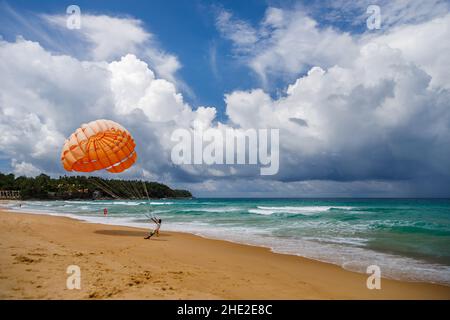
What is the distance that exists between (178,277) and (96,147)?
8433mm

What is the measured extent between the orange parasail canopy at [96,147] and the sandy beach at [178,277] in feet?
13.6

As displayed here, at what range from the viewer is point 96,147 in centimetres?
1332

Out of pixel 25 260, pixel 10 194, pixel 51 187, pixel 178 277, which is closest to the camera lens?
pixel 178 277

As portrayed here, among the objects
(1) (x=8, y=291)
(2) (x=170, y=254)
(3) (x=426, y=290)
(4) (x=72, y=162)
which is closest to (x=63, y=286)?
(1) (x=8, y=291)

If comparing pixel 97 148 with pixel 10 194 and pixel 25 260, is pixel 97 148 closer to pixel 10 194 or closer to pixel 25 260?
pixel 25 260

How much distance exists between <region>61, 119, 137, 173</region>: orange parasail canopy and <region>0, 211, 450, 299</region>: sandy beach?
4153mm

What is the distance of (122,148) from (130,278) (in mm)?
8479

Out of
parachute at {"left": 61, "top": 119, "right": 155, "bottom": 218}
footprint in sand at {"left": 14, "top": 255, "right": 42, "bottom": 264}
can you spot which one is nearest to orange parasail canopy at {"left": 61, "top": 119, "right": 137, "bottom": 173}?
parachute at {"left": 61, "top": 119, "right": 155, "bottom": 218}

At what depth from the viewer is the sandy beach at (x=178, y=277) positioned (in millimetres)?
5504

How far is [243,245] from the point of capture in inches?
492

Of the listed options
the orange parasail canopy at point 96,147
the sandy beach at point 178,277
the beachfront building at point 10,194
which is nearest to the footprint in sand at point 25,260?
the sandy beach at point 178,277

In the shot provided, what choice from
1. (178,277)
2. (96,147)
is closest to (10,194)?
(96,147)

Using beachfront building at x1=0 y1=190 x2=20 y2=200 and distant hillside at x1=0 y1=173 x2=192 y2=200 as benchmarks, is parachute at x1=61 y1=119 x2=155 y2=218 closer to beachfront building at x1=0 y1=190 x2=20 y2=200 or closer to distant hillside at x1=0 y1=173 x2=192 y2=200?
distant hillside at x1=0 y1=173 x2=192 y2=200
